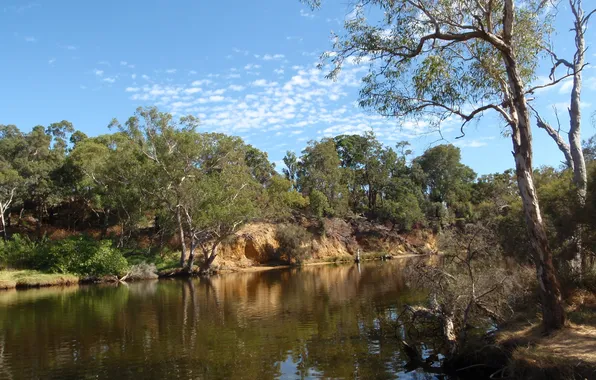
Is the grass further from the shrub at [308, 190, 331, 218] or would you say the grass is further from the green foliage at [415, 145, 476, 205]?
the green foliage at [415, 145, 476, 205]

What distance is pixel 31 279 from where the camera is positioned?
33.1 meters

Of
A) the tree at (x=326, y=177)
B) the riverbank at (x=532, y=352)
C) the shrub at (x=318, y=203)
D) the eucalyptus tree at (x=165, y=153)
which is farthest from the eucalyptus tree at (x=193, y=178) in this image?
the riverbank at (x=532, y=352)

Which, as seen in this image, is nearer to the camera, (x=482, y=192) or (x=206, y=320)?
(x=206, y=320)

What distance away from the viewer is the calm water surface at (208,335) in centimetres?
1102

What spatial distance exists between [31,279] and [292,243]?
24942 millimetres

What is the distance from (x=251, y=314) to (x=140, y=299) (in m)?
8.84

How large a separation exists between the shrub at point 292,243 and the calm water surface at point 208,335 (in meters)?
22.8

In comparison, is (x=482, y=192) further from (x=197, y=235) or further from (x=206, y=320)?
(x=206, y=320)

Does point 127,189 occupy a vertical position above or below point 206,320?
above

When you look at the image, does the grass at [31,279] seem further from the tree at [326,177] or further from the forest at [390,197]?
the tree at [326,177]

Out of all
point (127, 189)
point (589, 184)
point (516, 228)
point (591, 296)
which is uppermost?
point (127, 189)

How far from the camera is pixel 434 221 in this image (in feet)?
207

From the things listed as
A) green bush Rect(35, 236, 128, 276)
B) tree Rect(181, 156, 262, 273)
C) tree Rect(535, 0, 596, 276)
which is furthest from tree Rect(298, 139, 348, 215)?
tree Rect(535, 0, 596, 276)

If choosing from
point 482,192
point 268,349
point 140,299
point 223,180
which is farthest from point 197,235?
point 482,192
